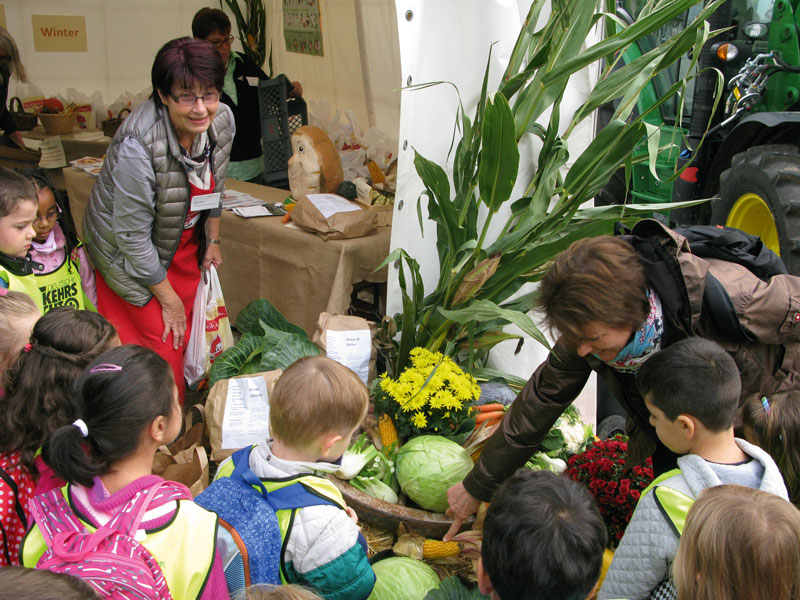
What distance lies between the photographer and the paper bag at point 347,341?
2.64m

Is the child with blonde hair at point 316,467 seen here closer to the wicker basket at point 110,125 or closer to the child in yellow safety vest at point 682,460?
the child in yellow safety vest at point 682,460

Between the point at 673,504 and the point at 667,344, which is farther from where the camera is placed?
the point at 667,344

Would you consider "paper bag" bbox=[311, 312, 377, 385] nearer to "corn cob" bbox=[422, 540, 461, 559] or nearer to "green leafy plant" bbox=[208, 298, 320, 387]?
"green leafy plant" bbox=[208, 298, 320, 387]

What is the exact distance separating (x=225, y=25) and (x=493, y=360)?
250 centimetres

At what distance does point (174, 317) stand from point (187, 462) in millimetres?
689

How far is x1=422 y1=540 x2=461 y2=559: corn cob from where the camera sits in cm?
201

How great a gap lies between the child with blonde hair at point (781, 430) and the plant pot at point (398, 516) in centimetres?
84

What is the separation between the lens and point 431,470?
2174 millimetres

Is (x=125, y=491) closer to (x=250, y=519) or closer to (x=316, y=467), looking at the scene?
(x=250, y=519)

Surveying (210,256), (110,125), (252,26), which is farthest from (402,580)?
(252,26)

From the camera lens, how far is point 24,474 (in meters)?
1.56

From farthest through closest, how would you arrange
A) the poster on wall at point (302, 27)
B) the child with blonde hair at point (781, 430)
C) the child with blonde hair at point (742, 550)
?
the poster on wall at point (302, 27) → the child with blonde hair at point (781, 430) → the child with blonde hair at point (742, 550)

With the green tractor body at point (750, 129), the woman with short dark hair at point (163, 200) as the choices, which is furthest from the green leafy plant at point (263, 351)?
the green tractor body at point (750, 129)

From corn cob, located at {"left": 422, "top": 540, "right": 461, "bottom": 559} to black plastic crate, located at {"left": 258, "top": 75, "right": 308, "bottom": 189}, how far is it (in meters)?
2.91
